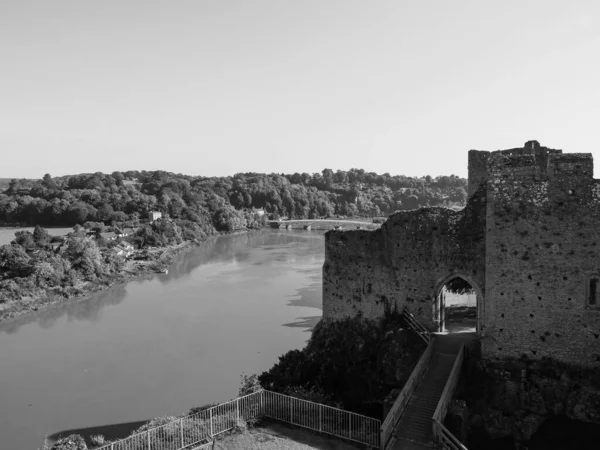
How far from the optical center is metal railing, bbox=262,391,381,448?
43.8 feet

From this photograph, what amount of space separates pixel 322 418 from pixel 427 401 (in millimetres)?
2948

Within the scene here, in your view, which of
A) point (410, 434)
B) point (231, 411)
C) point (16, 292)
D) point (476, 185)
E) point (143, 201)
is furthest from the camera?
point (143, 201)

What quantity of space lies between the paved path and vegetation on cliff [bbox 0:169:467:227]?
71.9 metres

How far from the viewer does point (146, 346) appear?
30516 millimetres

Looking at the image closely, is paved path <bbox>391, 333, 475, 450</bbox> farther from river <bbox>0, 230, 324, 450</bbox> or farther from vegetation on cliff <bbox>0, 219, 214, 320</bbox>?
vegetation on cliff <bbox>0, 219, 214, 320</bbox>

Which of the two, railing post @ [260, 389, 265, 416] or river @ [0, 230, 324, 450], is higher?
railing post @ [260, 389, 265, 416]

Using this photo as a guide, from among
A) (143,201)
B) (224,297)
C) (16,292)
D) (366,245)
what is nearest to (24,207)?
(143,201)

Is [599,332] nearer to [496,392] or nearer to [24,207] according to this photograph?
[496,392]

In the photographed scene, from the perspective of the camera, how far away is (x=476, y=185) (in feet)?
61.1

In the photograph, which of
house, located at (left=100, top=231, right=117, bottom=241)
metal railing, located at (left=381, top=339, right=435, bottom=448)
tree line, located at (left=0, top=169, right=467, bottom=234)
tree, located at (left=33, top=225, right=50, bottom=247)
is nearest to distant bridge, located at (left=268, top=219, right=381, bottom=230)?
tree line, located at (left=0, top=169, right=467, bottom=234)

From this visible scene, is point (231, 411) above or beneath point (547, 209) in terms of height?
beneath

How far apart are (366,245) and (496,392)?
7.02 m

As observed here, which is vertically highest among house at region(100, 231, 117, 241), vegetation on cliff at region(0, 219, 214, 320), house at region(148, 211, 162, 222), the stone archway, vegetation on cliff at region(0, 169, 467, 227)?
vegetation on cliff at region(0, 169, 467, 227)

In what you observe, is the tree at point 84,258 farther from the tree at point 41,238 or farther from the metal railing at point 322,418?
the metal railing at point 322,418
